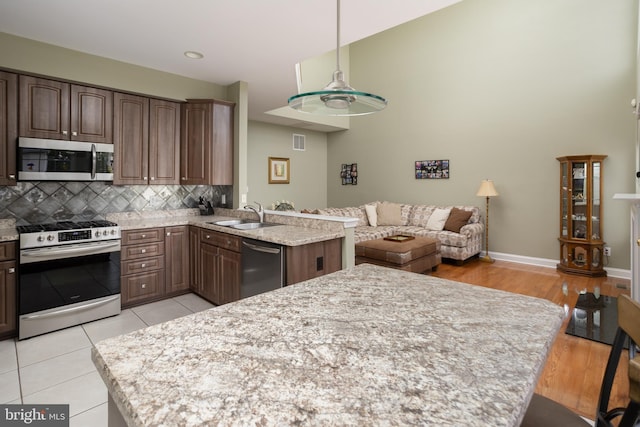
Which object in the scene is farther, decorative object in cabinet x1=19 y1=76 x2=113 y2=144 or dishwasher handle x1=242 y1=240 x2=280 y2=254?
decorative object in cabinet x1=19 y1=76 x2=113 y2=144

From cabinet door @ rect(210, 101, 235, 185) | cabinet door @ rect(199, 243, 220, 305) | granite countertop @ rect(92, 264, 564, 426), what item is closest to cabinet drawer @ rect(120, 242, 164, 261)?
cabinet door @ rect(199, 243, 220, 305)

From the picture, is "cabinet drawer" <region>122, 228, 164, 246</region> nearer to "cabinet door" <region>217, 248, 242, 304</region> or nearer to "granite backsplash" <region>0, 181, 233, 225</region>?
"granite backsplash" <region>0, 181, 233, 225</region>

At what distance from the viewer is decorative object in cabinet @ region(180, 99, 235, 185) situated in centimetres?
390

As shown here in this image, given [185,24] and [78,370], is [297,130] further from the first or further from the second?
[78,370]

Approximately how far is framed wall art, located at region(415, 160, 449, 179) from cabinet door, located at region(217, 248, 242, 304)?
4570 mm

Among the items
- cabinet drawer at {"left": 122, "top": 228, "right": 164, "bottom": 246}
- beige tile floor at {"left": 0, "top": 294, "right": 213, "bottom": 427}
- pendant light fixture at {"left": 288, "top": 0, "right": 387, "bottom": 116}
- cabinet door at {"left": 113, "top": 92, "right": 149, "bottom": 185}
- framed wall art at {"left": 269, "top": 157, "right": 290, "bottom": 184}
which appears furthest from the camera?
framed wall art at {"left": 269, "top": 157, "right": 290, "bottom": 184}

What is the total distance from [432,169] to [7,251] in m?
6.07

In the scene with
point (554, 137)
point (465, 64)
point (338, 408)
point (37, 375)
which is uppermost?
point (465, 64)

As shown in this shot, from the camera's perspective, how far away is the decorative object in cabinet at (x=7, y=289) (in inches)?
103

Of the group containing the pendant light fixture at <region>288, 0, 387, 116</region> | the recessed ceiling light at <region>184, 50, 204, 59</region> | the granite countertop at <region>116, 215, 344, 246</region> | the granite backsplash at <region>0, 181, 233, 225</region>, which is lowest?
the granite countertop at <region>116, 215, 344, 246</region>

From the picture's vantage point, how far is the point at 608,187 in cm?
462

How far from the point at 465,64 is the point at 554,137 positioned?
77.9 inches

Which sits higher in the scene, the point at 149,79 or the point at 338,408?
the point at 149,79

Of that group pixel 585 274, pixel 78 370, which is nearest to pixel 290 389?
pixel 78 370
